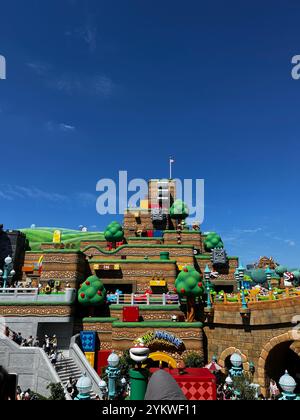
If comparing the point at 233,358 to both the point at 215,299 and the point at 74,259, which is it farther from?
the point at 74,259

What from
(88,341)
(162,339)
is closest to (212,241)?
(162,339)

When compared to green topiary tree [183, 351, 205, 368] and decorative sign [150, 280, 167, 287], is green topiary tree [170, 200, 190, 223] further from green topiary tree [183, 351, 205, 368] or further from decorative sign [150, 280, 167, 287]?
green topiary tree [183, 351, 205, 368]

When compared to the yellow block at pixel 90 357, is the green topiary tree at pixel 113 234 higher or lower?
higher

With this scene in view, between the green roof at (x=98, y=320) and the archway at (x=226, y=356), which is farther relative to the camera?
the green roof at (x=98, y=320)

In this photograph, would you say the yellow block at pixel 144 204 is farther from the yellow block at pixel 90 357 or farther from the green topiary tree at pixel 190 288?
the yellow block at pixel 90 357

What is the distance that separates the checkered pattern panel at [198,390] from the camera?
8833 mm

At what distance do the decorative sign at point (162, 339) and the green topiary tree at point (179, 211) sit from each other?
22.1m

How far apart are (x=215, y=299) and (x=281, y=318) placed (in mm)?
6253

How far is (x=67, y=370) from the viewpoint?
18984 mm

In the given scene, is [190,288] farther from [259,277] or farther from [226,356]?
[259,277]

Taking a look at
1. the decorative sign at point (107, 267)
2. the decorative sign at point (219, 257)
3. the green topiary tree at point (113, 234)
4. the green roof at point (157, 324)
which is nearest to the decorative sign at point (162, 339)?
the green roof at point (157, 324)

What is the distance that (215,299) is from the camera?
2288 centimetres

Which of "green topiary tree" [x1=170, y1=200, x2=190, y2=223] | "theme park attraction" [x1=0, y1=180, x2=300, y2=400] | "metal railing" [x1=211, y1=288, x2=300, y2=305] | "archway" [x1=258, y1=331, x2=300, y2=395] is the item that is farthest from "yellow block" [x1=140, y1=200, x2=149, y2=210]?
"archway" [x1=258, y1=331, x2=300, y2=395]

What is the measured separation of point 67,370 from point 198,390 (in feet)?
43.7
